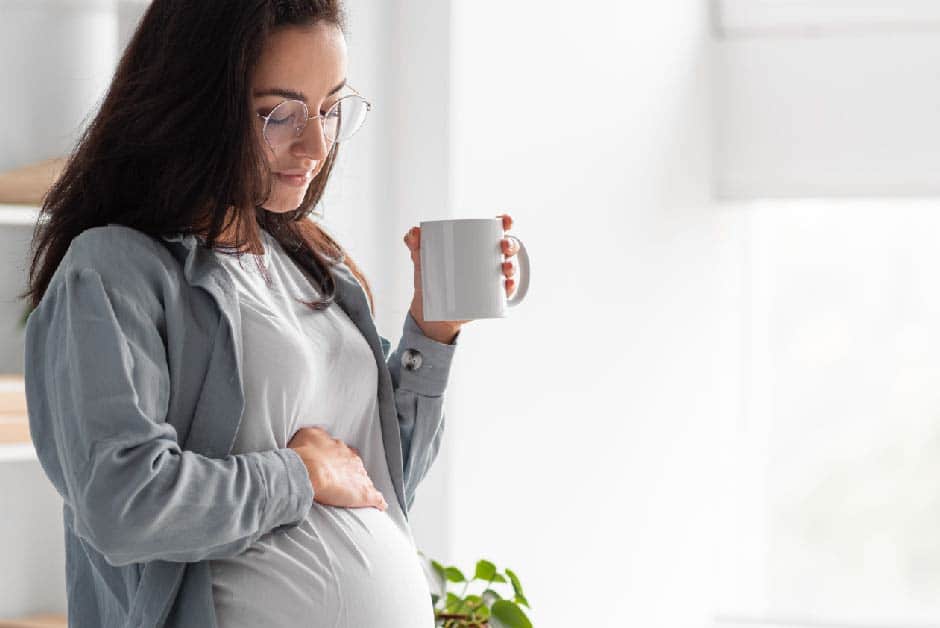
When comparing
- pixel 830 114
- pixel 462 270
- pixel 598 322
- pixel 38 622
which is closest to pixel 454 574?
pixel 38 622

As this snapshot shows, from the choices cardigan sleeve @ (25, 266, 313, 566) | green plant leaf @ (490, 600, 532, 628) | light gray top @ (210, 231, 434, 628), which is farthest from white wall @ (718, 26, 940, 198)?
cardigan sleeve @ (25, 266, 313, 566)

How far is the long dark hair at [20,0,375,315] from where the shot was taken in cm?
96

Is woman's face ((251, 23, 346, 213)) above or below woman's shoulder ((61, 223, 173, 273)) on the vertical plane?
above

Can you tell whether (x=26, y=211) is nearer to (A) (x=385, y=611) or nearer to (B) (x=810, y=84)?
(A) (x=385, y=611)

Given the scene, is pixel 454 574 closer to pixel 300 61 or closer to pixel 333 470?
pixel 333 470

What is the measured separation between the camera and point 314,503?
106 cm

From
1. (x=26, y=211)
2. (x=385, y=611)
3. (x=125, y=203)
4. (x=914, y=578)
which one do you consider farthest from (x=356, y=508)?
(x=914, y=578)

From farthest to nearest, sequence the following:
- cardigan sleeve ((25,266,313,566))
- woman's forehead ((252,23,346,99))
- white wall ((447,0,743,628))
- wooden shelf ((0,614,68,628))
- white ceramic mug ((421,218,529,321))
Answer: white wall ((447,0,743,628)) → wooden shelf ((0,614,68,628)) → white ceramic mug ((421,218,529,321)) → woman's forehead ((252,23,346,99)) → cardigan sleeve ((25,266,313,566))

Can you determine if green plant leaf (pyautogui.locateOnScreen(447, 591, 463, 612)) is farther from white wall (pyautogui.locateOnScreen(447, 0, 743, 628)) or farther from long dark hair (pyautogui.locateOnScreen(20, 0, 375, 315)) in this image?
long dark hair (pyautogui.locateOnScreen(20, 0, 375, 315))

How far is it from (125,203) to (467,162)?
1174mm

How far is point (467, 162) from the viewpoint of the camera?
6.98 ft

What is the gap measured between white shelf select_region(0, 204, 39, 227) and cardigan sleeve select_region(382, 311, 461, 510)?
0.73 meters

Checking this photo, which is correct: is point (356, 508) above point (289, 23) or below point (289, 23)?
below

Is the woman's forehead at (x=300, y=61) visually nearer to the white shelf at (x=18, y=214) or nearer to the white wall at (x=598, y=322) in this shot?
the white shelf at (x=18, y=214)
